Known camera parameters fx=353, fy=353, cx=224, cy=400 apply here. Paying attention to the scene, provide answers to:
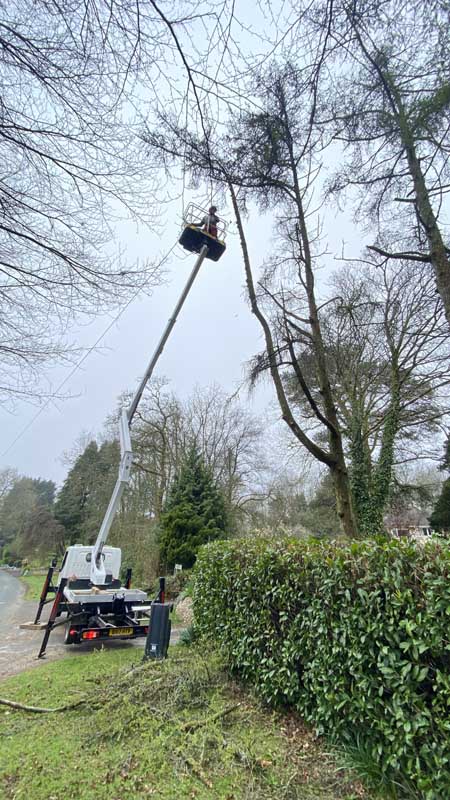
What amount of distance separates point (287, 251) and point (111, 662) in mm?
7464

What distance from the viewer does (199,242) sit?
20.8 feet

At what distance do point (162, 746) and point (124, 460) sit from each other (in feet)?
14.4

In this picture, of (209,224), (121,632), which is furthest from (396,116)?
(121,632)

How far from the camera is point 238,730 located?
272 centimetres

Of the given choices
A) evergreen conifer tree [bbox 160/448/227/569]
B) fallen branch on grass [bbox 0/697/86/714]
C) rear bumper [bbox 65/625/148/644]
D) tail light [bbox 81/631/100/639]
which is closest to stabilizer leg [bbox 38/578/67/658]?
rear bumper [bbox 65/625/148/644]

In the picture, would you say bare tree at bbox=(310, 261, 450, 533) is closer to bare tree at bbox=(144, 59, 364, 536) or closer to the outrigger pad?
bare tree at bbox=(144, 59, 364, 536)

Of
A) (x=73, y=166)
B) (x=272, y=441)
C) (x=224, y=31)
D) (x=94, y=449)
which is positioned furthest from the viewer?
Result: (x=94, y=449)

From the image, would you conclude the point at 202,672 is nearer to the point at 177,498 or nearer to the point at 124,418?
the point at 124,418

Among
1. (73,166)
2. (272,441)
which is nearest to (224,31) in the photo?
(73,166)

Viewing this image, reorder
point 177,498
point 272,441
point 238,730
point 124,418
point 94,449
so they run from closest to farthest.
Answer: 1. point 238,730
2. point 124,418
3. point 177,498
4. point 272,441
5. point 94,449

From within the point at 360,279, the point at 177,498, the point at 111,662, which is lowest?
the point at 111,662

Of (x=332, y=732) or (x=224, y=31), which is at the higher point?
(x=224, y=31)

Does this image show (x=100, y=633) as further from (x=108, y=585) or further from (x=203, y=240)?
(x=203, y=240)

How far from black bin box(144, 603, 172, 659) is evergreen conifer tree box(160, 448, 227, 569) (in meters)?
6.86
